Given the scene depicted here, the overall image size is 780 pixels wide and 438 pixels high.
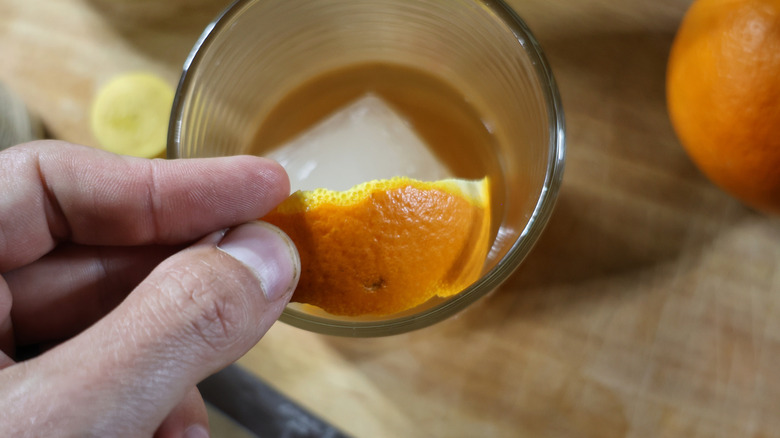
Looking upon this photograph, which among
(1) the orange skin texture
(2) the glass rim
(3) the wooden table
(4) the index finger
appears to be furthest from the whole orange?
(4) the index finger

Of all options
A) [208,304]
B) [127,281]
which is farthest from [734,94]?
[127,281]

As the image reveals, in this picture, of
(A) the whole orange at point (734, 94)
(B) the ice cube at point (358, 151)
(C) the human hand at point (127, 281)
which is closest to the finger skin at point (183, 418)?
(C) the human hand at point (127, 281)

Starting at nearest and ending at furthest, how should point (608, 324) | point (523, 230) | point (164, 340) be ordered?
point (164, 340) → point (523, 230) → point (608, 324)

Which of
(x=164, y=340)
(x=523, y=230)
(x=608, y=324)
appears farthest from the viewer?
(x=608, y=324)

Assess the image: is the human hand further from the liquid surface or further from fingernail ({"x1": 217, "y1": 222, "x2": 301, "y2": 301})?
the liquid surface

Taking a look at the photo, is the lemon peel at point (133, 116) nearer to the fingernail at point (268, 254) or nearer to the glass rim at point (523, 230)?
the glass rim at point (523, 230)

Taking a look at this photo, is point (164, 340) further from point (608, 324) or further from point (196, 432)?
point (608, 324)

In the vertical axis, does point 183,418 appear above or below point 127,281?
below
